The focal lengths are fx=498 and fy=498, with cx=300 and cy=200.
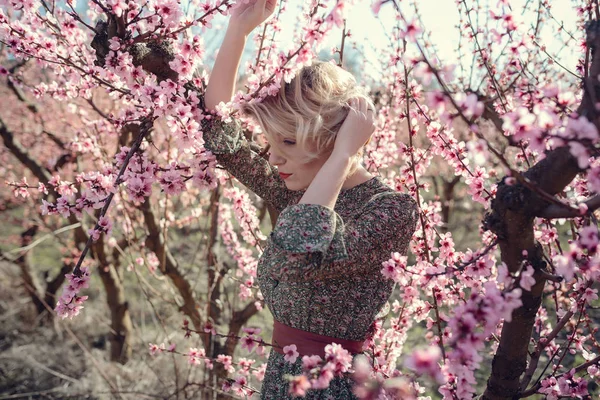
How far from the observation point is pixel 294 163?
5.47 ft

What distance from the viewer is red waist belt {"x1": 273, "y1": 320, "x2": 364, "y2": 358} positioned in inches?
63.1

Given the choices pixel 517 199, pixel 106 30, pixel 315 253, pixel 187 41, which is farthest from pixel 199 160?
pixel 517 199

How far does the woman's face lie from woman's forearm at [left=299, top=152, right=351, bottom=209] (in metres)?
0.15

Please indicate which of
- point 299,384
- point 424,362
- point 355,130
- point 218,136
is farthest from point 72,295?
point 424,362

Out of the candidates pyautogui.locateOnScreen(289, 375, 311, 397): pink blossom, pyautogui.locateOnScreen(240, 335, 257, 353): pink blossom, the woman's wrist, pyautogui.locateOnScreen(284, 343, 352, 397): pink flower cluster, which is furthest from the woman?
pyautogui.locateOnScreen(289, 375, 311, 397): pink blossom

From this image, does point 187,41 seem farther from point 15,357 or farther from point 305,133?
point 15,357

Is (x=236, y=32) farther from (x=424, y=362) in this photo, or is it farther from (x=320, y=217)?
(x=424, y=362)

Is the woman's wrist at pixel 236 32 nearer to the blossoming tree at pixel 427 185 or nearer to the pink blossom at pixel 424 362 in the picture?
the blossoming tree at pixel 427 185

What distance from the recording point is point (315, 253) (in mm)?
1392

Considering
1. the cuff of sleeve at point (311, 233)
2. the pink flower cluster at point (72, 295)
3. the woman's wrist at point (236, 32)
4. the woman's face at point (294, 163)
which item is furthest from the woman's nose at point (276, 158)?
the pink flower cluster at point (72, 295)

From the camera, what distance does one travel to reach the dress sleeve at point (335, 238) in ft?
A: 4.54

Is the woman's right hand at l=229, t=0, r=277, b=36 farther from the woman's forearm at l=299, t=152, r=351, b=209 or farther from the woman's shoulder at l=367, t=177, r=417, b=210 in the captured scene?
the woman's shoulder at l=367, t=177, r=417, b=210

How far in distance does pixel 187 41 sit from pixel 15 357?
Answer: 4.39 meters

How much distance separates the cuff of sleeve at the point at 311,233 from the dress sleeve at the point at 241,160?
1.67 feet
